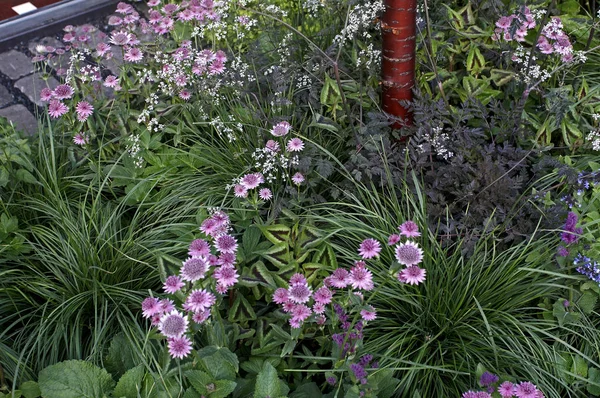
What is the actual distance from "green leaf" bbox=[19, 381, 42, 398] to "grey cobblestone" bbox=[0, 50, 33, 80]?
213cm

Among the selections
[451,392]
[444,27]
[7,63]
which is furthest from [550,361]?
[7,63]

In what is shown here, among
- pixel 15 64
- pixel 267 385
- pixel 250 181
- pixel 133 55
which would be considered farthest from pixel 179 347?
pixel 15 64

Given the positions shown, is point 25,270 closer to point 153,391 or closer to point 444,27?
point 153,391

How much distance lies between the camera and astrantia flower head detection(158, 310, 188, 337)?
1.42m

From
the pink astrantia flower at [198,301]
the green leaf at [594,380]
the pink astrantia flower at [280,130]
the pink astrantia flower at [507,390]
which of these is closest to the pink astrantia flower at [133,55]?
the pink astrantia flower at [280,130]

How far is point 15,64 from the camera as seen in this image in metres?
3.48

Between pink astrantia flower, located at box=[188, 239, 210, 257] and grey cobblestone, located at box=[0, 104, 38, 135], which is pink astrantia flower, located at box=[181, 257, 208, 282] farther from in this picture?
grey cobblestone, located at box=[0, 104, 38, 135]

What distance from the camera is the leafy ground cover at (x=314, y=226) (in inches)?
67.3

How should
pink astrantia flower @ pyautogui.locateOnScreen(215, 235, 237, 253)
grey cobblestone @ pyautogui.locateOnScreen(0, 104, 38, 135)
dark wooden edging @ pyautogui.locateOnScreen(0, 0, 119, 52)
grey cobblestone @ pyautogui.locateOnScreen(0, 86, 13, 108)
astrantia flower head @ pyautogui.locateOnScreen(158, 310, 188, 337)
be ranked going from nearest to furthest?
1. astrantia flower head @ pyautogui.locateOnScreen(158, 310, 188, 337)
2. pink astrantia flower @ pyautogui.locateOnScreen(215, 235, 237, 253)
3. grey cobblestone @ pyautogui.locateOnScreen(0, 104, 38, 135)
4. grey cobblestone @ pyautogui.locateOnScreen(0, 86, 13, 108)
5. dark wooden edging @ pyautogui.locateOnScreen(0, 0, 119, 52)

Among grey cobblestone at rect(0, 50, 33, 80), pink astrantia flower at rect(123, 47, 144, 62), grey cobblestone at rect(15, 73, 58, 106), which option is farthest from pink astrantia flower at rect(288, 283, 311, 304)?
grey cobblestone at rect(0, 50, 33, 80)

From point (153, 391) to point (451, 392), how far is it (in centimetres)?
88

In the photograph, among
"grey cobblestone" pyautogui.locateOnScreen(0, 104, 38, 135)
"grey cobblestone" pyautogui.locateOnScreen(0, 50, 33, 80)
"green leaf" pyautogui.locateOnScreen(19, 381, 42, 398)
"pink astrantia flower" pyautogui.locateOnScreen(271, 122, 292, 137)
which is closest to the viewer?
"green leaf" pyautogui.locateOnScreen(19, 381, 42, 398)

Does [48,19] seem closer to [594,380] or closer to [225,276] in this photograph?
[225,276]

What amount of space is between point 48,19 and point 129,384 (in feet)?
9.08
